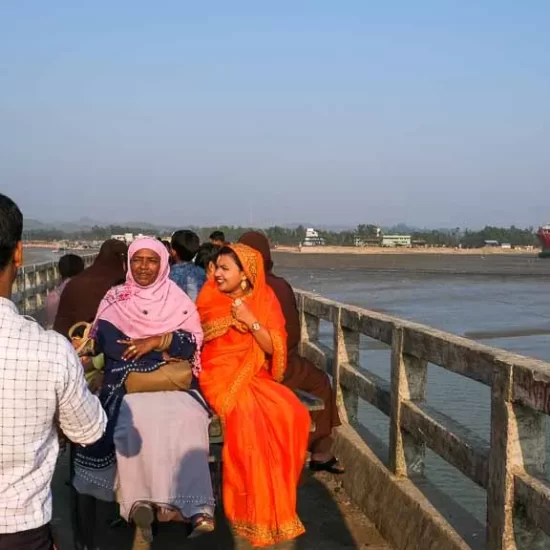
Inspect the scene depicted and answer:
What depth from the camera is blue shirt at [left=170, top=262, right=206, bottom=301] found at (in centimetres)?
719

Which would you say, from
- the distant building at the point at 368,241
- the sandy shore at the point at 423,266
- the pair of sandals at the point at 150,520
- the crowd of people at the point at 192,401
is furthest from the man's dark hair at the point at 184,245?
the distant building at the point at 368,241

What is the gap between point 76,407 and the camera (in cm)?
233

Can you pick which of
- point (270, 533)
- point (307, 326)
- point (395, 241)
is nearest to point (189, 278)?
point (307, 326)

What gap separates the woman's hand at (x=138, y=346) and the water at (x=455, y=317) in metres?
2.36

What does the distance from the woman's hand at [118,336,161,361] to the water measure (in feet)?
7.75

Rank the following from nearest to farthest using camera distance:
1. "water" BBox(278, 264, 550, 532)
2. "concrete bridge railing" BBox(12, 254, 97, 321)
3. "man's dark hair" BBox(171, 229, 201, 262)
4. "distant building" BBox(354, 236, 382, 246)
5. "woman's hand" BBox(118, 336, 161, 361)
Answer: "woman's hand" BBox(118, 336, 161, 361)
"man's dark hair" BBox(171, 229, 201, 262)
"water" BBox(278, 264, 550, 532)
"concrete bridge railing" BBox(12, 254, 97, 321)
"distant building" BBox(354, 236, 382, 246)

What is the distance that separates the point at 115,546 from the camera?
4.76 m

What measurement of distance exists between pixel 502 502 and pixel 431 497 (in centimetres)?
113

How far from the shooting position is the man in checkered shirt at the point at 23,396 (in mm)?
2236

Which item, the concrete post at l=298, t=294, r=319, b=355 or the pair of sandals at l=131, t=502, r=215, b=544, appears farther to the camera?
the concrete post at l=298, t=294, r=319, b=355

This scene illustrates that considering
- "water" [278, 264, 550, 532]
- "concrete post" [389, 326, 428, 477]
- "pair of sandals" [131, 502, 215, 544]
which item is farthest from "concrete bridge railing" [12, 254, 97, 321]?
"pair of sandals" [131, 502, 215, 544]

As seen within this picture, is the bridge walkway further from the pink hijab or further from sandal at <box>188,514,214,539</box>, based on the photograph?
the pink hijab

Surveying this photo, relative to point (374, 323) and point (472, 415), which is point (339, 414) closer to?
point (374, 323)

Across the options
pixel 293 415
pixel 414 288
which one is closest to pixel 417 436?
pixel 293 415
